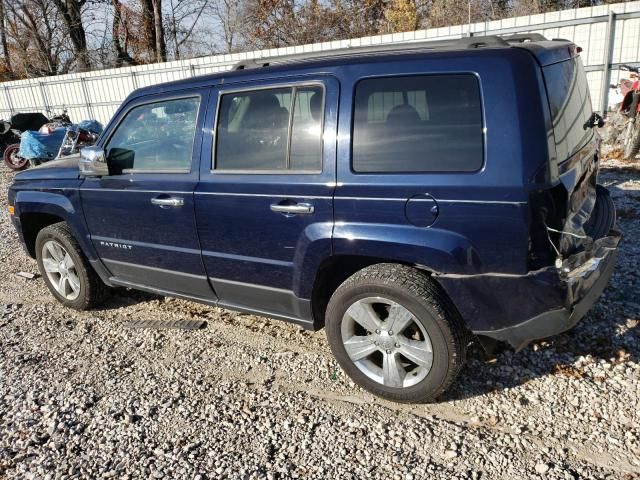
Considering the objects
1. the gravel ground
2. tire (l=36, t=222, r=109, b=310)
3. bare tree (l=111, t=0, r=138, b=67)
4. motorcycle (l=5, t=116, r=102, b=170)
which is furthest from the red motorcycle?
bare tree (l=111, t=0, r=138, b=67)

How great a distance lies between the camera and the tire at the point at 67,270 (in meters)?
4.38

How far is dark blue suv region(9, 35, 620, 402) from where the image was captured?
2428mm

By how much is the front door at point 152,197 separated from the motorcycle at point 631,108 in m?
7.19

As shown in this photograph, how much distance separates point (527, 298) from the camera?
247cm

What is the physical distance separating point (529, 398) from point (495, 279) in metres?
0.89

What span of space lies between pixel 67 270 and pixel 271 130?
258cm

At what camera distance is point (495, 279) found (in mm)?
2498

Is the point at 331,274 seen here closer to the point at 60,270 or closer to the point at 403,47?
the point at 403,47

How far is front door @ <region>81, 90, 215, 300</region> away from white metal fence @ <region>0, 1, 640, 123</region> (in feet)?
15.2

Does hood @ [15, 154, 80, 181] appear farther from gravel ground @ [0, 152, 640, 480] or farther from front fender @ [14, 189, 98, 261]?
gravel ground @ [0, 152, 640, 480]

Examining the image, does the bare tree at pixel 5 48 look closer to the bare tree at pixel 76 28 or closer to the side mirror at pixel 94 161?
the bare tree at pixel 76 28

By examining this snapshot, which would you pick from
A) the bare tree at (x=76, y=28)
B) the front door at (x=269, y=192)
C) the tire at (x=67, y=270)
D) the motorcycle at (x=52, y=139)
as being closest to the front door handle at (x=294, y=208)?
the front door at (x=269, y=192)

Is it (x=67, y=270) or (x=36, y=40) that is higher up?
(x=36, y=40)

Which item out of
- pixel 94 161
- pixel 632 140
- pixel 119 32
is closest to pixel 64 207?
pixel 94 161
